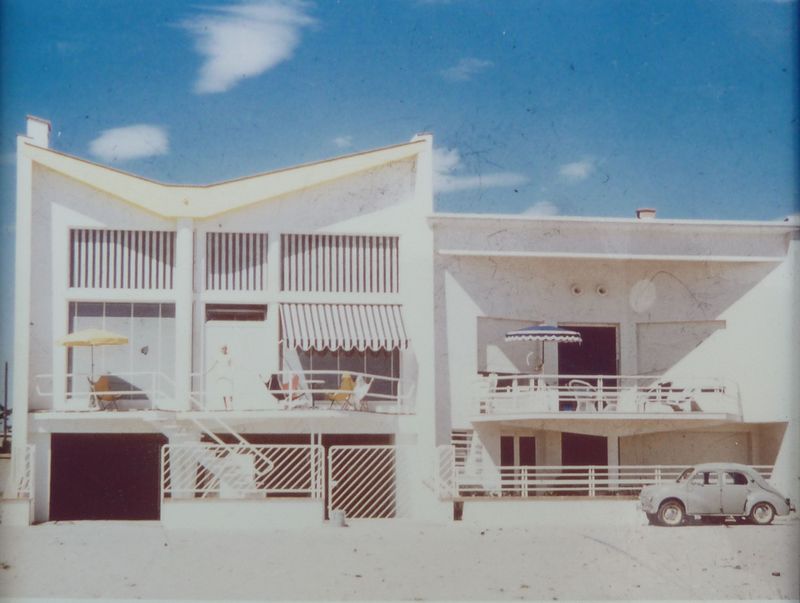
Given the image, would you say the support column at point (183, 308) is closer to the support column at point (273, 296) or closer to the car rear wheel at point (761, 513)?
the support column at point (273, 296)

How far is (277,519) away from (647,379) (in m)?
10.2

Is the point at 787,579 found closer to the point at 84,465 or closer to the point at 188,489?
the point at 188,489

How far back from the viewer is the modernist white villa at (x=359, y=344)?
25.3 meters

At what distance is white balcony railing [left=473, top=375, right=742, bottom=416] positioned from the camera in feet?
84.9

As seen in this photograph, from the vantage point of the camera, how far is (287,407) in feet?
82.8

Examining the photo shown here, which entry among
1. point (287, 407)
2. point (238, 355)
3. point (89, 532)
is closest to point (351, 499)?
point (287, 407)

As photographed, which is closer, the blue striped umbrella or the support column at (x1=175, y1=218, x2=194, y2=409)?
the support column at (x1=175, y1=218, x2=194, y2=409)

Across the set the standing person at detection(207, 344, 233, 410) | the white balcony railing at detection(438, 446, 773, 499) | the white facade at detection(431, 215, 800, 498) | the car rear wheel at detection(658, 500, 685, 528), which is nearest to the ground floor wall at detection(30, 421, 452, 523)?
the white balcony railing at detection(438, 446, 773, 499)

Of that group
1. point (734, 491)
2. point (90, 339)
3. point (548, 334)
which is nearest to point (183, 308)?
point (90, 339)

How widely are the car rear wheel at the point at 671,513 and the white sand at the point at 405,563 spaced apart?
55 centimetres

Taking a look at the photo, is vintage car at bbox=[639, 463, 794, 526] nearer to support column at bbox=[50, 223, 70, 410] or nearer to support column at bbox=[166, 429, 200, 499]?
support column at bbox=[166, 429, 200, 499]

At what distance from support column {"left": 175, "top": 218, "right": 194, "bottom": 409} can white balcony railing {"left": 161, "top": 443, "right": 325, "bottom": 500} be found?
1.46 m

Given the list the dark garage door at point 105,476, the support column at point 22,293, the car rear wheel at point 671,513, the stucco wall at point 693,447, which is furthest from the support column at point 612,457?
the support column at point 22,293

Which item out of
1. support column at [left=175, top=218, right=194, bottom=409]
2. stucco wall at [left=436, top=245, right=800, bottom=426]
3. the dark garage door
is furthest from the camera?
stucco wall at [left=436, top=245, right=800, bottom=426]
